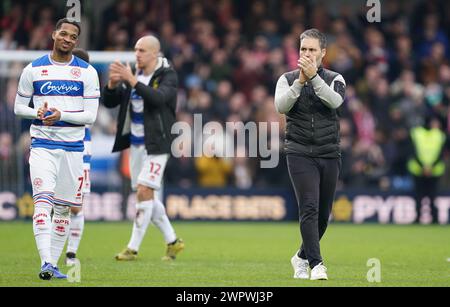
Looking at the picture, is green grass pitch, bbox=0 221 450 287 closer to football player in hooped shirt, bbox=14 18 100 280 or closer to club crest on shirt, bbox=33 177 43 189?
football player in hooped shirt, bbox=14 18 100 280

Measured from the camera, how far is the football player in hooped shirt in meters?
11.3

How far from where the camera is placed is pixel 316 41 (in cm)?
1145

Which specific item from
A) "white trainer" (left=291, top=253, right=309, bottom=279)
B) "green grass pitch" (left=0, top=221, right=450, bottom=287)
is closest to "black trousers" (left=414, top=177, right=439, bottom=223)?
"green grass pitch" (left=0, top=221, right=450, bottom=287)

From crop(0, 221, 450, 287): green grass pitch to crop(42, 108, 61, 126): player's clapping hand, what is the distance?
5.25 feet

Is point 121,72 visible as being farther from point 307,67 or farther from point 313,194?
point 313,194

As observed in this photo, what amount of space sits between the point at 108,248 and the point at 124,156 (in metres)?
7.61

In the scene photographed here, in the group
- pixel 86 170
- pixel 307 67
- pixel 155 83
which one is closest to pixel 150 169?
pixel 155 83

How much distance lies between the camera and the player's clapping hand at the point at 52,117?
36.7ft

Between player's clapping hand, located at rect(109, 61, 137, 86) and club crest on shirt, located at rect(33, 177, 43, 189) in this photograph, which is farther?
player's clapping hand, located at rect(109, 61, 137, 86)

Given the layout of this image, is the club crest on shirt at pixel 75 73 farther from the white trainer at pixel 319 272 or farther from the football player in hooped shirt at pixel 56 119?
the white trainer at pixel 319 272

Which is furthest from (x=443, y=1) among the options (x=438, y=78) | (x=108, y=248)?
(x=108, y=248)

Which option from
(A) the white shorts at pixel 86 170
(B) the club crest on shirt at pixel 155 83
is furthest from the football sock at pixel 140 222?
(B) the club crest on shirt at pixel 155 83

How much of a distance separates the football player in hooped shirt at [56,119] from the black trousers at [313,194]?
7.41ft
